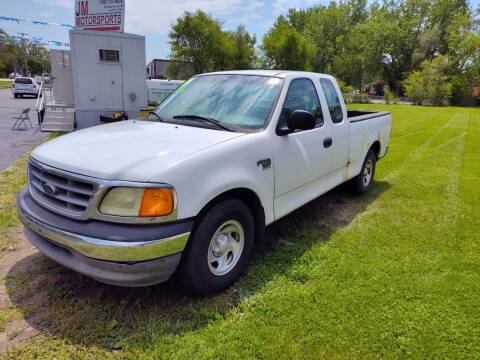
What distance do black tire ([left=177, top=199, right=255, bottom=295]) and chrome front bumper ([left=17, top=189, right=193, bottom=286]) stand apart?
0.42ft

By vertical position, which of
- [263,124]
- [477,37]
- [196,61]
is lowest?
[263,124]

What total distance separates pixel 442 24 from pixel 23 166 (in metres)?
68.9

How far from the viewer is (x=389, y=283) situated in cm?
330

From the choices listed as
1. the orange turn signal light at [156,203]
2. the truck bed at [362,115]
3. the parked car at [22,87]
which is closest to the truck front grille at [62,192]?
the orange turn signal light at [156,203]

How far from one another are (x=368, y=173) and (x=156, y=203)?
4.62 metres

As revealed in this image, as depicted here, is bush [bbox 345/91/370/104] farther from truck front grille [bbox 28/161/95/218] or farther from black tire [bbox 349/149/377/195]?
truck front grille [bbox 28/161/95/218]

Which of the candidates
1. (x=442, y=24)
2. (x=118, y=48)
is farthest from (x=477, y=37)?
(x=118, y=48)

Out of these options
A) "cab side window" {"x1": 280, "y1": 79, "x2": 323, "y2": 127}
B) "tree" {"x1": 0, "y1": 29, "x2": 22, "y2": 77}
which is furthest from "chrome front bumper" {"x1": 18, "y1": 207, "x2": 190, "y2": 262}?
"tree" {"x1": 0, "y1": 29, "x2": 22, "y2": 77}

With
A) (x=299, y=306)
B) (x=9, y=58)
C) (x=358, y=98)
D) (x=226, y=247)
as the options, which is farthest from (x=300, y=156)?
(x=9, y=58)

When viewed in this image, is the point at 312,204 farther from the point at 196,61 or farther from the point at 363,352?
the point at 196,61

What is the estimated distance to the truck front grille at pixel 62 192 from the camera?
8.30 feet

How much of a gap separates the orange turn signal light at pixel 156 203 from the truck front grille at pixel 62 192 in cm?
38

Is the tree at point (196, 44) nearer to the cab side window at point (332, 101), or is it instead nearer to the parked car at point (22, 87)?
the parked car at point (22, 87)

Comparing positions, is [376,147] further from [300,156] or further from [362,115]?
[300,156]
